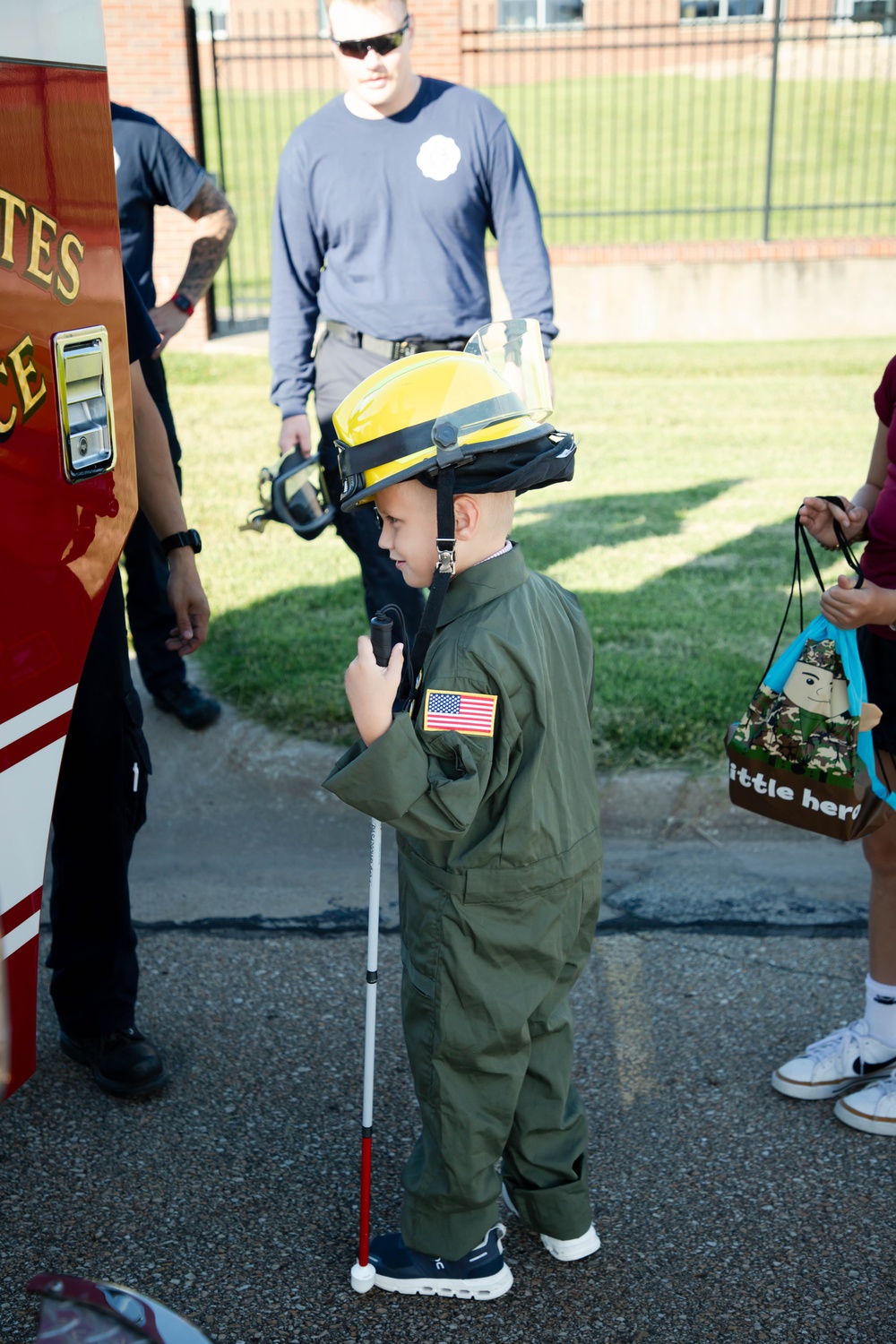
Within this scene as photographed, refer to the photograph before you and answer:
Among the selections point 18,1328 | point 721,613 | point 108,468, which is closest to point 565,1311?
point 18,1328

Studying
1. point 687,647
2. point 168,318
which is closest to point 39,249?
point 168,318

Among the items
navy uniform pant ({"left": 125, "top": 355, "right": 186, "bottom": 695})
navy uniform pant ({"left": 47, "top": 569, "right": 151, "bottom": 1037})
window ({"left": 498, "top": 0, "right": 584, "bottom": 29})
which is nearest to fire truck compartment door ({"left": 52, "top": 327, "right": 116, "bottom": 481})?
navy uniform pant ({"left": 47, "top": 569, "right": 151, "bottom": 1037})

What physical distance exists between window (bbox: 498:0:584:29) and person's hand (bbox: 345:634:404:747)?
28.2 m

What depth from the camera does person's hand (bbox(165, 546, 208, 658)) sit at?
2.95 meters

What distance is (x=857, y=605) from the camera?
253cm

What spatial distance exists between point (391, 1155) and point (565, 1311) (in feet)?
1.79

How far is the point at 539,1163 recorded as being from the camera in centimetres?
232

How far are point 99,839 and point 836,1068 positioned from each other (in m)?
1.71

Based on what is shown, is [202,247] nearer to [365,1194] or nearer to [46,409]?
[46,409]

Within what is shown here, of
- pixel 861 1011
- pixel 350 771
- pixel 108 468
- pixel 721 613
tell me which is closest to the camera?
pixel 350 771

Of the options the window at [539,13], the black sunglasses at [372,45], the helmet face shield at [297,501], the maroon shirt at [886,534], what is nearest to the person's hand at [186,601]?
the helmet face shield at [297,501]

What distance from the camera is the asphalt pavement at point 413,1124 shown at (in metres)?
2.31

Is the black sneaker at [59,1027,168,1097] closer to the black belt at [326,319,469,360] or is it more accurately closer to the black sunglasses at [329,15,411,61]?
the black belt at [326,319,469,360]

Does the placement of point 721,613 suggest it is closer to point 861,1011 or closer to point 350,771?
point 861,1011
